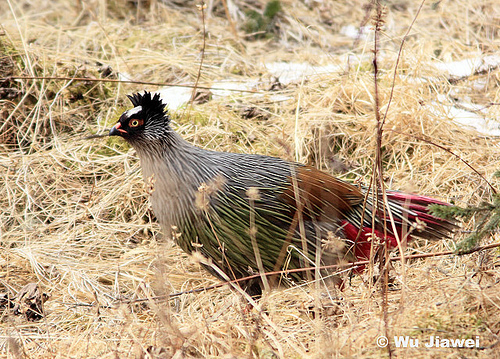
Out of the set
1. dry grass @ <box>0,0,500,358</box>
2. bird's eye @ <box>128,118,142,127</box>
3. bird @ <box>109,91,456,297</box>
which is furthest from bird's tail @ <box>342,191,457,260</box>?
bird's eye @ <box>128,118,142,127</box>

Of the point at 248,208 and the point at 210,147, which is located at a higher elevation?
the point at 248,208

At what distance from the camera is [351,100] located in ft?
15.4

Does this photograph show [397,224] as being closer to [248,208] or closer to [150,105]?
[248,208]

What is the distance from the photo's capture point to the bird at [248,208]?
3.08 meters

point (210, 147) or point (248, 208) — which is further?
point (210, 147)

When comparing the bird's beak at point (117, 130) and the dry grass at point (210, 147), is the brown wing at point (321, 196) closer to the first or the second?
the dry grass at point (210, 147)

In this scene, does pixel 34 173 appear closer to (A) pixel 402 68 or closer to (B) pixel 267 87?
(B) pixel 267 87

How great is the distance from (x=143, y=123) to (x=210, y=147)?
4.30ft

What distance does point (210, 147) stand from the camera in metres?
4.52

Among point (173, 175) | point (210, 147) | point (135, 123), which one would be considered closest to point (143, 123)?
point (135, 123)

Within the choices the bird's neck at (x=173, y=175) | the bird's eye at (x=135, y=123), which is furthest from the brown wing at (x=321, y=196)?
the bird's eye at (x=135, y=123)

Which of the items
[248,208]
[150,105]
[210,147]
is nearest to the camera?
[248,208]

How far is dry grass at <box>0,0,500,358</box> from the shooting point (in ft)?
7.91

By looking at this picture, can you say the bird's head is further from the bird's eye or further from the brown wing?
the brown wing
